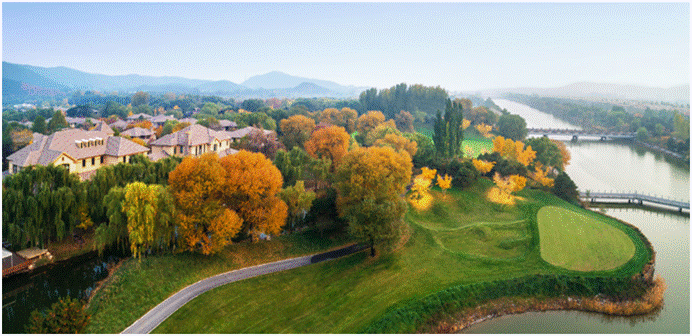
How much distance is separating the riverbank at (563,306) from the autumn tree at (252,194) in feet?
53.0

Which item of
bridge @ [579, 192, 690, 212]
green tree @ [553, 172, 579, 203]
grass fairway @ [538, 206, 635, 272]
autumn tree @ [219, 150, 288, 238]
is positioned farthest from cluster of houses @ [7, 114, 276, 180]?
bridge @ [579, 192, 690, 212]

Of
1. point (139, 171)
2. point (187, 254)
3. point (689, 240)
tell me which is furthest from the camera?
point (689, 240)

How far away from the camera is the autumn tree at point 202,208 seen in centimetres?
3072

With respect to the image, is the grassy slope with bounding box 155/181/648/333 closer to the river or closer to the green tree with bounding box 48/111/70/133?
the river

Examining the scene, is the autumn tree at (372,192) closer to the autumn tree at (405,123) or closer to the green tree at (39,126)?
the autumn tree at (405,123)

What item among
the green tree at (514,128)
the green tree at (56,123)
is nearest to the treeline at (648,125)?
the green tree at (514,128)

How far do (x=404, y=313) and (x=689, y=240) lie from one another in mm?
38547

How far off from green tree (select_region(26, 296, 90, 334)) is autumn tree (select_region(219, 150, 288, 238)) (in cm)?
1263

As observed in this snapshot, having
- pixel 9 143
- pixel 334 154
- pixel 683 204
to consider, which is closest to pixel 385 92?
pixel 334 154

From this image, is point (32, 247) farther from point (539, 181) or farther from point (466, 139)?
point (466, 139)

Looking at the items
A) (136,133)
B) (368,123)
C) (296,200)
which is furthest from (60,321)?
(368,123)

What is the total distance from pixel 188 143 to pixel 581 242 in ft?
166

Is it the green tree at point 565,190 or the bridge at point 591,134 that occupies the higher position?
the bridge at point 591,134

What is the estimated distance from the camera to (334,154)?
187ft
